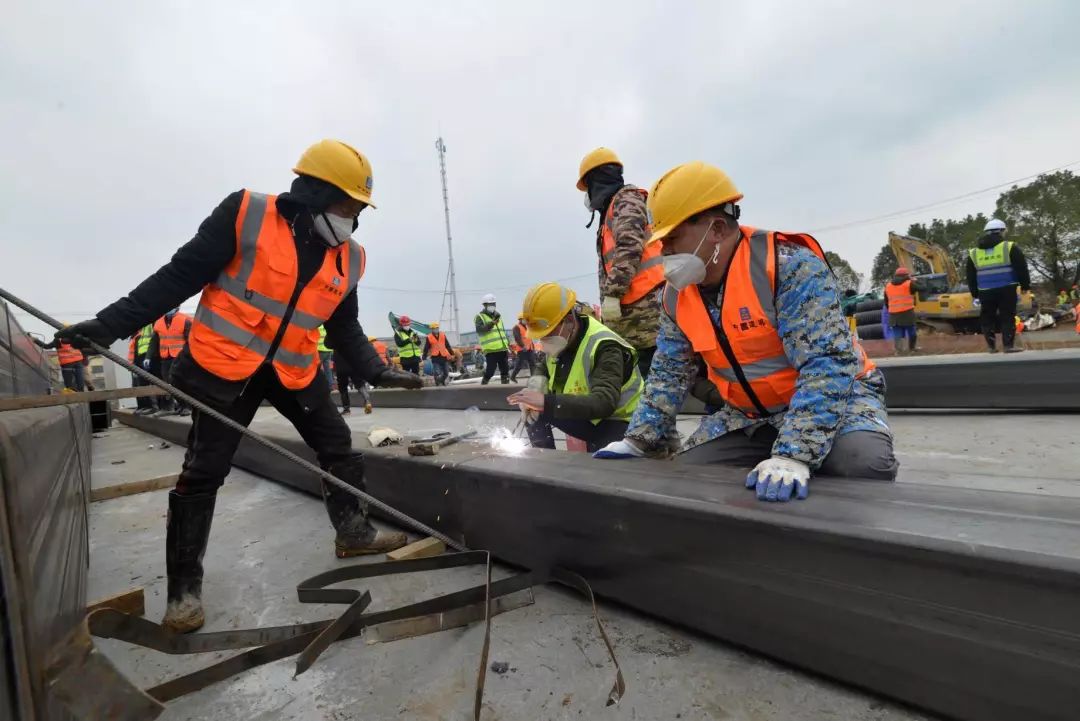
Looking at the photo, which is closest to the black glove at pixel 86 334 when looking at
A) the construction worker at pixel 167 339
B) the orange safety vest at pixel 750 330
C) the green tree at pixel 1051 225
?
the orange safety vest at pixel 750 330

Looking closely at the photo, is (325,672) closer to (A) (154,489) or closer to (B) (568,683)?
(B) (568,683)

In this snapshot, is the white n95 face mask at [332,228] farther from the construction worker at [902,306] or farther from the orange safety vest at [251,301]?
the construction worker at [902,306]

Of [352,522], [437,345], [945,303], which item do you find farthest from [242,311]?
[945,303]

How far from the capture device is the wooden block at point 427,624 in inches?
58.7

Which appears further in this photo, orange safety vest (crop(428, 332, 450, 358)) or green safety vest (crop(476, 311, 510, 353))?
orange safety vest (crop(428, 332, 450, 358))

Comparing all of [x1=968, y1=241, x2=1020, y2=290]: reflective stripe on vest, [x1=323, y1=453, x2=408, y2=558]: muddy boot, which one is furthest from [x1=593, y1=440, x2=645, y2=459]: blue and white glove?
[x1=968, y1=241, x2=1020, y2=290]: reflective stripe on vest

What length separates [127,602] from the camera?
1.75 meters

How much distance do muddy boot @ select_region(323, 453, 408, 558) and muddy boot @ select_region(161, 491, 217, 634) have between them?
472mm

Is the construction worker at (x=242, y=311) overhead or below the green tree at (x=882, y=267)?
below

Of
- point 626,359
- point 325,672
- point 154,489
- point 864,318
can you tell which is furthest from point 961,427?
point 864,318

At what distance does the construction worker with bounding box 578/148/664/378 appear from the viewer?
2912 millimetres

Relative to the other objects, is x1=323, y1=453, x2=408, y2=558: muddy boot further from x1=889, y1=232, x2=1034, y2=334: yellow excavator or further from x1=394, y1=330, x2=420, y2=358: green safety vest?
x1=889, y1=232, x2=1034, y2=334: yellow excavator

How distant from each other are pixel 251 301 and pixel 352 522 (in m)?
0.97

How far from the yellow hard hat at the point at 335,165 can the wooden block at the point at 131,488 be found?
8.69 feet
